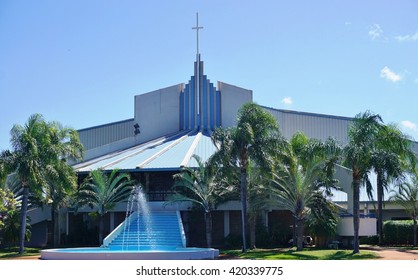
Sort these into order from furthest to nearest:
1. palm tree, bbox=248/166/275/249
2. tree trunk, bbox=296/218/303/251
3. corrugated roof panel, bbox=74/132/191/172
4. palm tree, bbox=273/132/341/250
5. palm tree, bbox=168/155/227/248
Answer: corrugated roof panel, bbox=74/132/191/172, palm tree, bbox=168/155/227/248, palm tree, bbox=248/166/275/249, tree trunk, bbox=296/218/303/251, palm tree, bbox=273/132/341/250

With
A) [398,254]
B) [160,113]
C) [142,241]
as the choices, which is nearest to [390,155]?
Result: [398,254]

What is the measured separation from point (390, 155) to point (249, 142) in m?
7.32

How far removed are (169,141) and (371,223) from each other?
18.1 meters

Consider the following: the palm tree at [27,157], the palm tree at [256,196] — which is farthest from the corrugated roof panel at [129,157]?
the palm tree at [256,196]

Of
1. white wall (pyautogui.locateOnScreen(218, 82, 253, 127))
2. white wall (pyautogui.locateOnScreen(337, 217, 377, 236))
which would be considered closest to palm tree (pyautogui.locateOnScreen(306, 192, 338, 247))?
white wall (pyautogui.locateOnScreen(337, 217, 377, 236))

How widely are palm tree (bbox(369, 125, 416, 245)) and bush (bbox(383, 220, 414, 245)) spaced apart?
332 cm

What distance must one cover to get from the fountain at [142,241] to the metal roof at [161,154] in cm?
209

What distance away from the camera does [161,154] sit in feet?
136

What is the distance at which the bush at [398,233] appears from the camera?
115 ft

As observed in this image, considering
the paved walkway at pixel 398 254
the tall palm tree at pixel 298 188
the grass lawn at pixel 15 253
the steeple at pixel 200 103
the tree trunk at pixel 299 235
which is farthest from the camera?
the steeple at pixel 200 103

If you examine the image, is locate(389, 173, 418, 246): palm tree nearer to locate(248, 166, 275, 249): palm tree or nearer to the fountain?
locate(248, 166, 275, 249): palm tree

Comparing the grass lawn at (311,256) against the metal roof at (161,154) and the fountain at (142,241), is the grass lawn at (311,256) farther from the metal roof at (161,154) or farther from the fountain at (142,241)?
the metal roof at (161,154)

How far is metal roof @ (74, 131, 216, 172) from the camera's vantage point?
127ft
